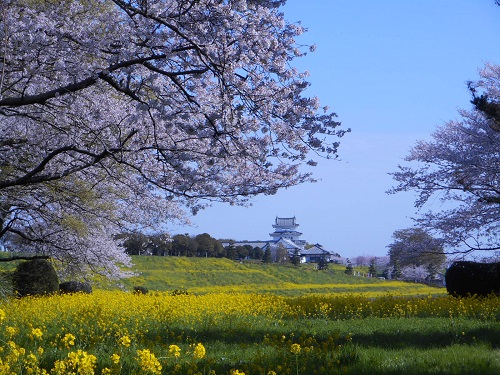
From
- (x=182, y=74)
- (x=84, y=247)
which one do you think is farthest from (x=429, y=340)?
(x=84, y=247)

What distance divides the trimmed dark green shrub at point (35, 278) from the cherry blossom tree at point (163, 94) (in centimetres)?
461

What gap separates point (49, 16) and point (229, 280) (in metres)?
35.9

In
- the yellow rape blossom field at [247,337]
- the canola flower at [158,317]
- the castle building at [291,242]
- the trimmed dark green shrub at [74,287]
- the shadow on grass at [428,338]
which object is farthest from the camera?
the castle building at [291,242]

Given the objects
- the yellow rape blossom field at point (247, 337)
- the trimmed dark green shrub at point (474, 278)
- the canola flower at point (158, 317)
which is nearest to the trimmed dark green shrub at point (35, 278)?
the canola flower at point (158, 317)

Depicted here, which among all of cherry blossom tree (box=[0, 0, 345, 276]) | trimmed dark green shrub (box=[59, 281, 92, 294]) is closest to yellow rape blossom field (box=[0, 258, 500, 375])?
cherry blossom tree (box=[0, 0, 345, 276])

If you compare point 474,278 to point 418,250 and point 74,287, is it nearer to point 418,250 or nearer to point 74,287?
point 418,250

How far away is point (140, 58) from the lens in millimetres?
8578

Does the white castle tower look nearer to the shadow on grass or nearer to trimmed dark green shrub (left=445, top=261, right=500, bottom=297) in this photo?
trimmed dark green shrub (left=445, top=261, right=500, bottom=297)

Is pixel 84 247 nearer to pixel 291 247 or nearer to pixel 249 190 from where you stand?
pixel 249 190

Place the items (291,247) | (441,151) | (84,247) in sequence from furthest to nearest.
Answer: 1. (291,247)
2. (441,151)
3. (84,247)

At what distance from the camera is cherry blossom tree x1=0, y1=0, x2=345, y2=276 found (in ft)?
26.6

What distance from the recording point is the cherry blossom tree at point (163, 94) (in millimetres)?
8094

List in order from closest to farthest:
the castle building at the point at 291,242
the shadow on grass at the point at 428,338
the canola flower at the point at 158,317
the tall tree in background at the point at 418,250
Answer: the canola flower at the point at 158,317 → the shadow on grass at the point at 428,338 → the tall tree in background at the point at 418,250 → the castle building at the point at 291,242

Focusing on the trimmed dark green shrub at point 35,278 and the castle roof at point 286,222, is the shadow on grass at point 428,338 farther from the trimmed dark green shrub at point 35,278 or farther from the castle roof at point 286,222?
the castle roof at point 286,222
